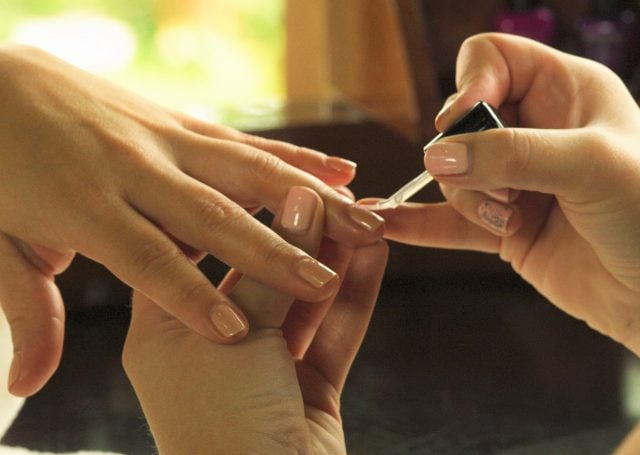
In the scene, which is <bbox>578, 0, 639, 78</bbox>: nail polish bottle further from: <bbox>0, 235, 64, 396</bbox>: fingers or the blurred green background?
<bbox>0, 235, 64, 396</bbox>: fingers

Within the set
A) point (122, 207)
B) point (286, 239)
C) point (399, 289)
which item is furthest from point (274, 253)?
point (399, 289)

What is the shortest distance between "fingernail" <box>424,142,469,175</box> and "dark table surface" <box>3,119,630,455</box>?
1.03 ft

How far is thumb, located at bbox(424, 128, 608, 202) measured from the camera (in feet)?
2.23

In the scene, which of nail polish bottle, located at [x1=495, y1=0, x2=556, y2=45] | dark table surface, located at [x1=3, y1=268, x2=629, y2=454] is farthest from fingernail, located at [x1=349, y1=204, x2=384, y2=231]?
nail polish bottle, located at [x1=495, y1=0, x2=556, y2=45]

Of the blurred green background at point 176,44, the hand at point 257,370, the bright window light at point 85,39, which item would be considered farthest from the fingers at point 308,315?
the bright window light at point 85,39

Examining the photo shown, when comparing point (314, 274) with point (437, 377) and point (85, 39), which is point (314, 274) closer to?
point (437, 377)

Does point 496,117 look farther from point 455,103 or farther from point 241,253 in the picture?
point 241,253

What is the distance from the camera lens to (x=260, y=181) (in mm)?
802

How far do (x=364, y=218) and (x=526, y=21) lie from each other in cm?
102

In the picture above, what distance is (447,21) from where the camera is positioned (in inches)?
65.8

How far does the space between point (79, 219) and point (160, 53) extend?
1127mm

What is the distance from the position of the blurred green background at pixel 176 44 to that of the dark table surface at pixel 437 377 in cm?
51

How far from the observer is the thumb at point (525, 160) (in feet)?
2.23

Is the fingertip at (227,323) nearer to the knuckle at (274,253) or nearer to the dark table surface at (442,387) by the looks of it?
the knuckle at (274,253)
